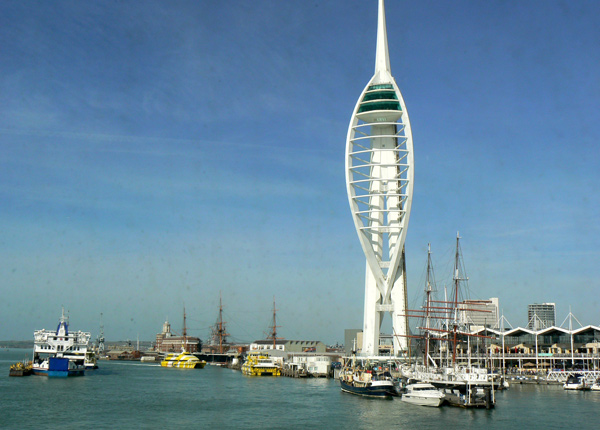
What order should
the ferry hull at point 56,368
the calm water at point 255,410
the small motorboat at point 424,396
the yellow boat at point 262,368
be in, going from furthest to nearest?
the yellow boat at point 262,368 < the ferry hull at point 56,368 < the small motorboat at point 424,396 < the calm water at point 255,410

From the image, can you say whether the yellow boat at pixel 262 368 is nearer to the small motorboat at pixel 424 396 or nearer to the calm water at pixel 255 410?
the calm water at pixel 255 410

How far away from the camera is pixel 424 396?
4816cm

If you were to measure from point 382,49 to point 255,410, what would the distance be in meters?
57.7

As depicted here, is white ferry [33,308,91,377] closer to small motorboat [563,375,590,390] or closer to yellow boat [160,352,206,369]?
yellow boat [160,352,206,369]

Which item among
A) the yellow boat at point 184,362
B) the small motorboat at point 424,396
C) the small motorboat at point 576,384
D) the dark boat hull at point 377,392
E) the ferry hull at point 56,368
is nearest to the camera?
the small motorboat at point 424,396

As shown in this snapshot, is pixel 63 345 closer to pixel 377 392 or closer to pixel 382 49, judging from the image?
pixel 377 392

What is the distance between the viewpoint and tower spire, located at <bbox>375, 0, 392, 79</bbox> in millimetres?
87000

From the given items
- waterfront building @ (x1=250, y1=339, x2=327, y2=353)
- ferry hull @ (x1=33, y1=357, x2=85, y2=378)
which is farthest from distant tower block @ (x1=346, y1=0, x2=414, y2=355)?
waterfront building @ (x1=250, y1=339, x2=327, y2=353)

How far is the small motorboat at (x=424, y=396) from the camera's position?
47688mm

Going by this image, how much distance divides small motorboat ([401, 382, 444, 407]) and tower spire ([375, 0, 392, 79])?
48125 mm

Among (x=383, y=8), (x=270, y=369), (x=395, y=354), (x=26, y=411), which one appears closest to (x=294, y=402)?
(x=26, y=411)

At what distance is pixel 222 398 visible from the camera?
5531 cm

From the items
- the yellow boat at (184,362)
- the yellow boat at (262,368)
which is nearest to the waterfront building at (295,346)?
the yellow boat at (184,362)

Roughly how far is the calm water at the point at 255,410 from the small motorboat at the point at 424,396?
2.39 ft
